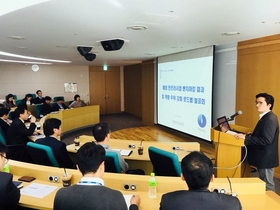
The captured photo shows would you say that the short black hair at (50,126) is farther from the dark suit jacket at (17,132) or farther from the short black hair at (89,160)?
the short black hair at (89,160)

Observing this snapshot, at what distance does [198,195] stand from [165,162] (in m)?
1.42

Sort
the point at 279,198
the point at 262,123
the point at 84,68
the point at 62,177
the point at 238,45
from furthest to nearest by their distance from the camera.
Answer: the point at 84,68, the point at 238,45, the point at 262,123, the point at 62,177, the point at 279,198

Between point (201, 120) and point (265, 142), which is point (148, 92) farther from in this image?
point (265, 142)

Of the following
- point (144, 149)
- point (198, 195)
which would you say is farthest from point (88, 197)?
point (144, 149)

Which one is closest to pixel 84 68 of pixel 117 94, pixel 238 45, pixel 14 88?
pixel 117 94

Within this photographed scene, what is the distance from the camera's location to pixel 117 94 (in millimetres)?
13641

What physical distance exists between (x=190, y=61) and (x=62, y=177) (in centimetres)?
528

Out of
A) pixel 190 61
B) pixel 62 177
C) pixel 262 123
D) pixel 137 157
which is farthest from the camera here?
pixel 190 61

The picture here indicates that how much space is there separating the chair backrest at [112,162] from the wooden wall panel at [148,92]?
21.6 feet

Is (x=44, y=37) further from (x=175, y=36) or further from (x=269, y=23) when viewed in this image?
Result: (x=269, y=23)

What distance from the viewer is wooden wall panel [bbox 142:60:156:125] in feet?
30.6

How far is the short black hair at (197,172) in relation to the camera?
1497 millimetres

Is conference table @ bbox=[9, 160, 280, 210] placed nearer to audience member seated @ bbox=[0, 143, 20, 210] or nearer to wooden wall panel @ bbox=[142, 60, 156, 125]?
audience member seated @ bbox=[0, 143, 20, 210]

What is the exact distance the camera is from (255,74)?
16.2 ft
